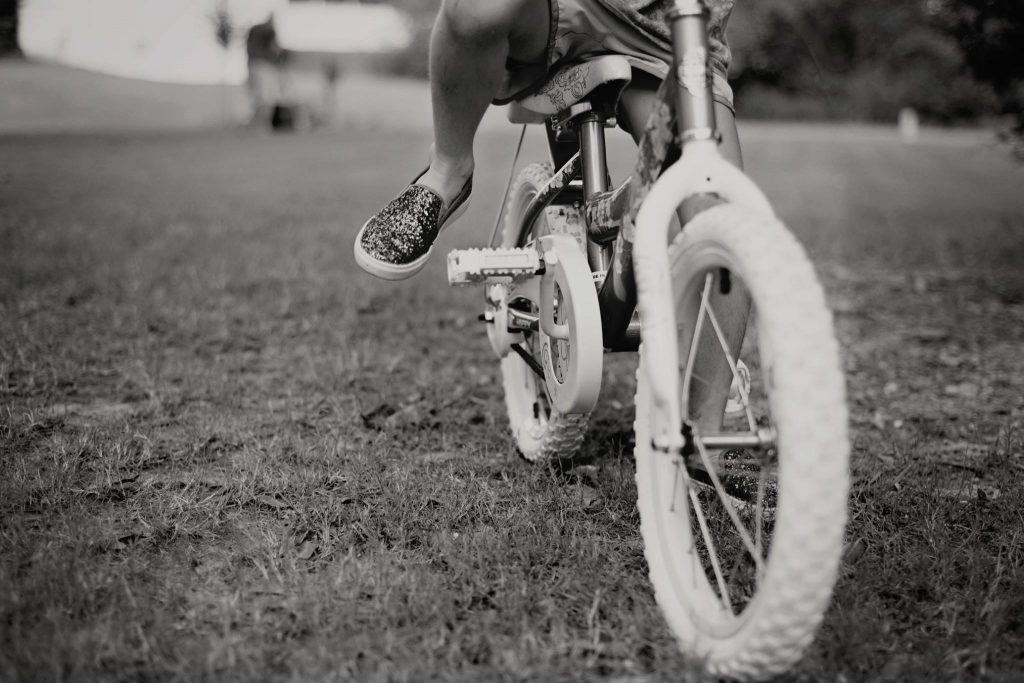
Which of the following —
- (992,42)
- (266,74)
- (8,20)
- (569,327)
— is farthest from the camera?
(266,74)

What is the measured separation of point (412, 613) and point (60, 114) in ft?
65.1

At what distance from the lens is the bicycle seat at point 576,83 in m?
1.97

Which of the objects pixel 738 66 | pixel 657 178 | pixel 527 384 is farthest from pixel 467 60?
pixel 738 66

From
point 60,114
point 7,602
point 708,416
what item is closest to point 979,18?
point 708,416

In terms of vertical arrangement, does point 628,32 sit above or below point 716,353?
above

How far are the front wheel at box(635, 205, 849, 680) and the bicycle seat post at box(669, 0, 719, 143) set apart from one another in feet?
0.64

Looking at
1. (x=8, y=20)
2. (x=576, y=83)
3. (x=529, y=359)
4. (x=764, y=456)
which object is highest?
(x=8, y=20)

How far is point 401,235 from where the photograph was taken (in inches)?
88.0

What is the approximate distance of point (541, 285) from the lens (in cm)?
215

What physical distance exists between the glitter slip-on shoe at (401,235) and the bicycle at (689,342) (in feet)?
0.31

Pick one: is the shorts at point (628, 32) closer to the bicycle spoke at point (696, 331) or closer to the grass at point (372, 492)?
the bicycle spoke at point (696, 331)

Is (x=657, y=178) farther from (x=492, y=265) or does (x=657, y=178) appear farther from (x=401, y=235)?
(x=401, y=235)

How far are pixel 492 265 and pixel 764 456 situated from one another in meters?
0.94

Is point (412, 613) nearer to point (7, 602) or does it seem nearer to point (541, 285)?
point (7, 602)
